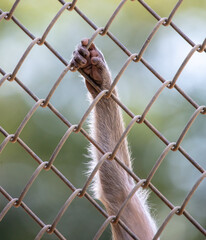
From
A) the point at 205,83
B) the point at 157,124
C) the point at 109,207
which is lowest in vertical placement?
the point at 109,207

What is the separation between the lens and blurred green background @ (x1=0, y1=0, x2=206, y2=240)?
32.2 ft

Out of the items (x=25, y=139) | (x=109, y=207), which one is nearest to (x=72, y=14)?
(x=25, y=139)

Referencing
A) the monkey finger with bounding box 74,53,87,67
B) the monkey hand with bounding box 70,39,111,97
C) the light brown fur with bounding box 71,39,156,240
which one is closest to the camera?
the monkey finger with bounding box 74,53,87,67

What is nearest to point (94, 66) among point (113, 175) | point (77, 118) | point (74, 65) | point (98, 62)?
point (98, 62)

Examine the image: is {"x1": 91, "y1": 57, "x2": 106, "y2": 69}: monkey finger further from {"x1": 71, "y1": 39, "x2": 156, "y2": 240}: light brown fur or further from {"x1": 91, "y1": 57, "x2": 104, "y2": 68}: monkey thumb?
{"x1": 71, "y1": 39, "x2": 156, "y2": 240}: light brown fur

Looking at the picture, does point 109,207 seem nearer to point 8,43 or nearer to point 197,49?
point 197,49

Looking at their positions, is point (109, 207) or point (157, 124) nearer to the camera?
point (109, 207)

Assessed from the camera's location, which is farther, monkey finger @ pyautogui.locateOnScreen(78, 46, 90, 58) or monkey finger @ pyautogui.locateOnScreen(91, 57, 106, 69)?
monkey finger @ pyautogui.locateOnScreen(91, 57, 106, 69)

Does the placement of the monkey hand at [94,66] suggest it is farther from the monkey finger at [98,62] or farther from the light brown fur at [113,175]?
the light brown fur at [113,175]

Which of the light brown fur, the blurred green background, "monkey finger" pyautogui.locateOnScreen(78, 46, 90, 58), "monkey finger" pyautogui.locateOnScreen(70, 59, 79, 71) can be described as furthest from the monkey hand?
the blurred green background

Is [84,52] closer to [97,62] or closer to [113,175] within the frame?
[97,62]

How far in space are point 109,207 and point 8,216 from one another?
648cm

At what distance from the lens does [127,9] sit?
11.2m

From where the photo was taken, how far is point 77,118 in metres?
9.69
